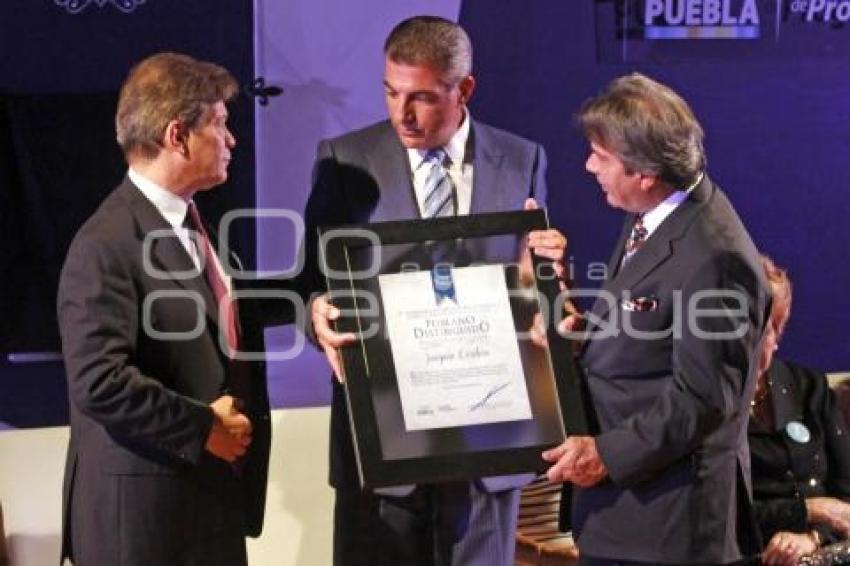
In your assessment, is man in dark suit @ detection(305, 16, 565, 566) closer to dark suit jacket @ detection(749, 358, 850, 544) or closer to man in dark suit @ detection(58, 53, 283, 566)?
man in dark suit @ detection(58, 53, 283, 566)

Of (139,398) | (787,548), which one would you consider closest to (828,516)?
(787,548)

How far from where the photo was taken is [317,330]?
286 centimetres

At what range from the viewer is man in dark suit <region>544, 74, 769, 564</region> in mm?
2615

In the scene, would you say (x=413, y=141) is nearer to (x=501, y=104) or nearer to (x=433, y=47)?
(x=433, y=47)

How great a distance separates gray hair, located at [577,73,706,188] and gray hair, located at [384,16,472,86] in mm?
440

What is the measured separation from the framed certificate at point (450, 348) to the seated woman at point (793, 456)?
0.68 metres

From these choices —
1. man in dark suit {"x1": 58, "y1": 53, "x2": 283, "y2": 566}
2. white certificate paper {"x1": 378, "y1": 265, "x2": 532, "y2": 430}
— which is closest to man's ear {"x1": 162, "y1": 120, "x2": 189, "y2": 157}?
man in dark suit {"x1": 58, "y1": 53, "x2": 283, "y2": 566}

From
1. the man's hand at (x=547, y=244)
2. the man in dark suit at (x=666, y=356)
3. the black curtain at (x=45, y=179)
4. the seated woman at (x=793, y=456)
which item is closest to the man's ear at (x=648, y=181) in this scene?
the man in dark suit at (x=666, y=356)

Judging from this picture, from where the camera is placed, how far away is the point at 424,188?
10.2ft

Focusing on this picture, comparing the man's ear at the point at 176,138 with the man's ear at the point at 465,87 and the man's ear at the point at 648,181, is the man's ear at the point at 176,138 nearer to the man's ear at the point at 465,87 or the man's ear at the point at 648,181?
the man's ear at the point at 465,87

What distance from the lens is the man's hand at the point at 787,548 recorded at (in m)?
3.36

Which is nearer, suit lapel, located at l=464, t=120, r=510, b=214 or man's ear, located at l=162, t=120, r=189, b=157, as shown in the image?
man's ear, located at l=162, t=120, r=189, b=157

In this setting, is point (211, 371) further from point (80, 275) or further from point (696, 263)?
point (696, 263)

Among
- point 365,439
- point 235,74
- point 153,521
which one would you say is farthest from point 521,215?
point 235,74
